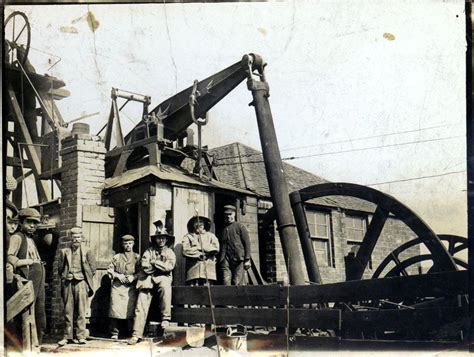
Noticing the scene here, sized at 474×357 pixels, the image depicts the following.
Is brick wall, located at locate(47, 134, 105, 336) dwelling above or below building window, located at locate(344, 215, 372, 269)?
above

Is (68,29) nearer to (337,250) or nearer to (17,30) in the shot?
(17,30)

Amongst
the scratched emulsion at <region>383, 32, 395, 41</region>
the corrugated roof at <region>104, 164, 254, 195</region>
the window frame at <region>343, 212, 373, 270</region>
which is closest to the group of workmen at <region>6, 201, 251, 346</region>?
the corrugated roof at <region>104, 164, 254, 195</region>

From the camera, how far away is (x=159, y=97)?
Answer: 7988 millimetres

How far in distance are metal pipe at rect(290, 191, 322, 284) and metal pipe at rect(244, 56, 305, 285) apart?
1.60 ft

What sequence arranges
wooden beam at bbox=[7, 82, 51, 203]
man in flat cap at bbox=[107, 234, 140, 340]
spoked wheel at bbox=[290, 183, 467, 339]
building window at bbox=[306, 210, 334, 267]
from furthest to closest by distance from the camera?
building window at bbox=[306, 210, 334, 267] < wooden beam at bbox=[7, 82, 51, 203] < man in flat cap at bbox=[107, 234, 140, 340] < spoked wheel at bbox=[290, 183, 467, 339]

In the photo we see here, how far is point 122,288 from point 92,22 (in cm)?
355

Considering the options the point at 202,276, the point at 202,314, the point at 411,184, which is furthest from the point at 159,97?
the point at 411,184

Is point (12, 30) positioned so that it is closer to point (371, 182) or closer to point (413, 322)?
point (371, 182)

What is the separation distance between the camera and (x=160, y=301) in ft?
24.3

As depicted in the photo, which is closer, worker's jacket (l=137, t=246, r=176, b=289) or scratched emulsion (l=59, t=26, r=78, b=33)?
scratched emulsion (l=59, t=26, r=78, b=33)

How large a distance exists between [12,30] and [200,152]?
3.68 m

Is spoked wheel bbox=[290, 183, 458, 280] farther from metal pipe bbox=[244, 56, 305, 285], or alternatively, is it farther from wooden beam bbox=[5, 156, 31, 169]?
wooden beam bbox=[5, 156, 31, 169]

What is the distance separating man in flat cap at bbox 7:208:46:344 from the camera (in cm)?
650

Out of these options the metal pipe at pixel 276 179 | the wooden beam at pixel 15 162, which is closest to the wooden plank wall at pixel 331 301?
the metal pipe at pixel 276 179
